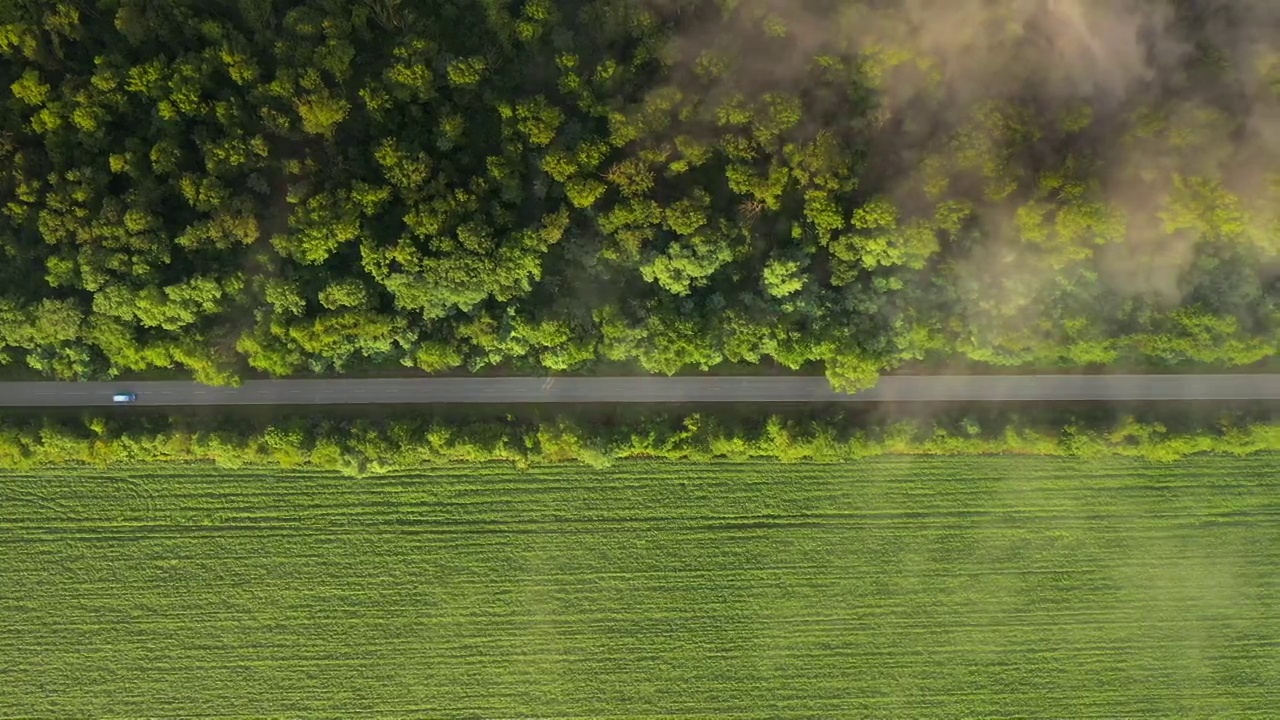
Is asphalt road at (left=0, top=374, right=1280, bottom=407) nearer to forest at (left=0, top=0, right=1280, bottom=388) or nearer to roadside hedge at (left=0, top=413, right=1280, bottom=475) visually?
roadside hedge at (left=0, top=413, right=1280, bottom=475)

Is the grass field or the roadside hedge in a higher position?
the roadside hedge

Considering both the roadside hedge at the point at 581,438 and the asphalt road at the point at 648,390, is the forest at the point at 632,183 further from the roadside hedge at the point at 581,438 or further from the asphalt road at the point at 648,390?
the roadside hedge at the point at 581,438

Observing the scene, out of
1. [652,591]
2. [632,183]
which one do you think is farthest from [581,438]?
[632,183]

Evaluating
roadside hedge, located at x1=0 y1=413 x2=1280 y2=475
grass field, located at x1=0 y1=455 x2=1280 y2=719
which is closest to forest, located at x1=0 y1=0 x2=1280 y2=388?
roadside hedge, located at x1=0 y1=413 x2=1280 y2=475

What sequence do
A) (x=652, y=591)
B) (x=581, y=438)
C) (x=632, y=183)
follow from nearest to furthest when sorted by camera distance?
1. (x=632, y=183)
2. (x=581, y=438)
3. (x=652, y=591)

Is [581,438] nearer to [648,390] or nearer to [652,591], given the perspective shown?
[648,390]

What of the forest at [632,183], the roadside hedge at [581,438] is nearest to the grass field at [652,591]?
the roadside hedge at [581,438]
